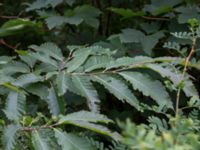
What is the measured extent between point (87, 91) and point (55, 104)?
0.10 meters

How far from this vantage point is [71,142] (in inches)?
34.9

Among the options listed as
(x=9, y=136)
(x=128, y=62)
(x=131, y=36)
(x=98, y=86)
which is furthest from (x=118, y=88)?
(x=98, y=86)

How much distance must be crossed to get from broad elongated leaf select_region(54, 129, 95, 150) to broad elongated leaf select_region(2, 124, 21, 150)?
10 centimetres

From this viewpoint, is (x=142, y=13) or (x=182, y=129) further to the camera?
(x=142, y=13)

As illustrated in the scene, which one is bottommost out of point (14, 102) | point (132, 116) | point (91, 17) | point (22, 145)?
point (132, 116)

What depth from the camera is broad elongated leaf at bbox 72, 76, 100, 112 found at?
1.03m

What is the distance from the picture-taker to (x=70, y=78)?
108 cm

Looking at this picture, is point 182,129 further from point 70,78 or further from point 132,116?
point 132,116

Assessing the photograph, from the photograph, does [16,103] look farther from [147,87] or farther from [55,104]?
[147,87]

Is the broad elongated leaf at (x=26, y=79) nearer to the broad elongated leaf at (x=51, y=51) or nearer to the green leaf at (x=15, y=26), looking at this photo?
the broad elongated leaf at (x=51, y=51)

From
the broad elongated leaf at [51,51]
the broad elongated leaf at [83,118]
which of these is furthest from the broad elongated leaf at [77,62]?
the broad elongated leaf at [83,118]

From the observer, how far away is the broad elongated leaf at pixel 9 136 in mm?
900

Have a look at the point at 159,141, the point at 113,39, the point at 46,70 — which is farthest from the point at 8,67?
the point at 159,141

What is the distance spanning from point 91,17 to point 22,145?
0.90 meters
